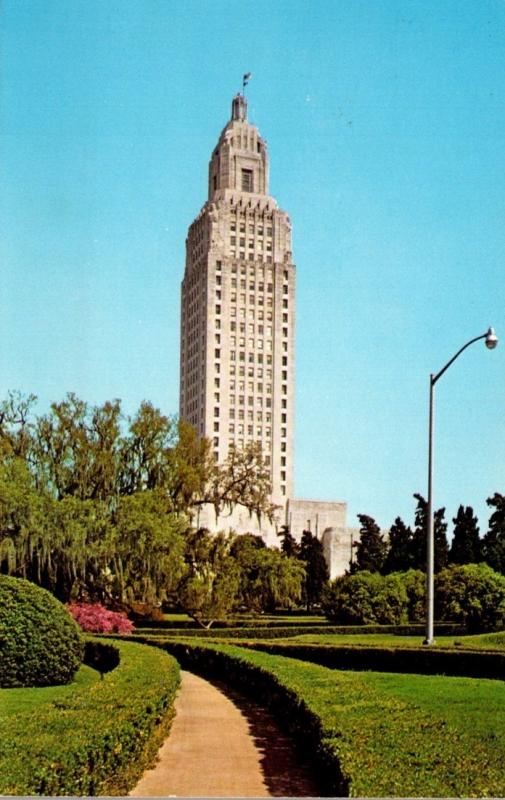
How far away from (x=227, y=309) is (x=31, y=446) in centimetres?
7264

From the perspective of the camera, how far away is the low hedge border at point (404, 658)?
20.2 m

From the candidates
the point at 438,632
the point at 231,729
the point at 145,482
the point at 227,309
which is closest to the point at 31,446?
the point at 145,482

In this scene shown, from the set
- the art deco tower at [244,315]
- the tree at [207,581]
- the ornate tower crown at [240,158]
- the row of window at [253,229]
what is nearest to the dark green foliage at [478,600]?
the tree at [207,581]

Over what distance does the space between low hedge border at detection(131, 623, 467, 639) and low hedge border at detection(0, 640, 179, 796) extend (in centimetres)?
2076

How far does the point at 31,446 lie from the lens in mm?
37250

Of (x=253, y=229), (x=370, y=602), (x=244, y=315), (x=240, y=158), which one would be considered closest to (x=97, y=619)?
(x=370, y=602)

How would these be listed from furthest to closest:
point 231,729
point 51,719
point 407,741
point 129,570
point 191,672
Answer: point 129,570, point 191,672, point 231,729, point 51,719, point 407,741

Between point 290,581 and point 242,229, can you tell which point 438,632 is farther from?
point 242,229

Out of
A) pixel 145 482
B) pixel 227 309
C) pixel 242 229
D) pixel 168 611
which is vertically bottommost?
pixel 168 611

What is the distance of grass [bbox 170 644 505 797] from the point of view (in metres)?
7.82

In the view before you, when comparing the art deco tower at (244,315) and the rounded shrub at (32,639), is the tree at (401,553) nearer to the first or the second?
the rounded shrub at (32,639)

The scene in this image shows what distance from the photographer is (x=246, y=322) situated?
10919 centimetres

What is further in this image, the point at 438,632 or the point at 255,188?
the point at 255,188

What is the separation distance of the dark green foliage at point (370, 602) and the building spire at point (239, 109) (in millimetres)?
82462
